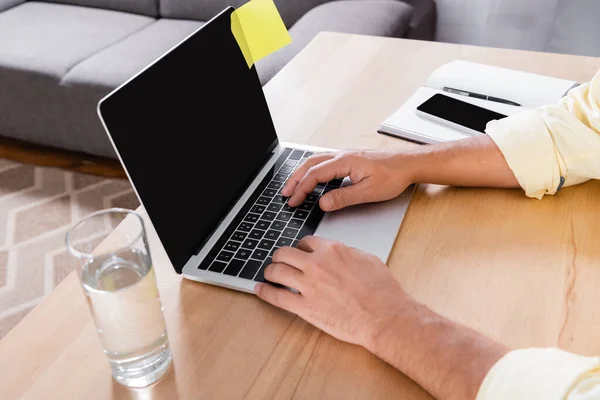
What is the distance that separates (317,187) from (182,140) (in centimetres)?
24

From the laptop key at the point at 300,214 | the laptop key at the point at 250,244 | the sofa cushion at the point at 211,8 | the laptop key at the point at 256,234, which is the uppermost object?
the laptop key at the point at 250,244

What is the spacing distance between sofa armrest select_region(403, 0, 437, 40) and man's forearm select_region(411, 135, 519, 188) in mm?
1518

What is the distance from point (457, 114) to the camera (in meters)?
1.07

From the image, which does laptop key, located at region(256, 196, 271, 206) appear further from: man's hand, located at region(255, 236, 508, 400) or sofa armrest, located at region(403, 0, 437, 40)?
sofa armrest, located at region(403, 0, 437, 40)

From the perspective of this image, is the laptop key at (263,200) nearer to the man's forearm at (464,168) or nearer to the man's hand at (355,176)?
the man's hand at (355,176)

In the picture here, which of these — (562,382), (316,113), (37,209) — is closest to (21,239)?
(37,209)

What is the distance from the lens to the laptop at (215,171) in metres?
0.71

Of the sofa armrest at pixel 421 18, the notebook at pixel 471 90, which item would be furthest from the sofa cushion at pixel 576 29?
the notebook at pixel 471 90

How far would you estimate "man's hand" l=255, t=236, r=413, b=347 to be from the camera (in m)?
0.67

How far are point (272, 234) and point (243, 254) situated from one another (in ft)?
0.19

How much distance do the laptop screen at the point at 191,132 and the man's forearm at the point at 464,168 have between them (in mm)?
267

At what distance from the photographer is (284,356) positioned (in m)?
0.65

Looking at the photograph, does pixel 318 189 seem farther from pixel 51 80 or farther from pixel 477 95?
pixel 51 80

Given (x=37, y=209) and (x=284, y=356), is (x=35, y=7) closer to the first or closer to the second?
(x=37, y=209)
